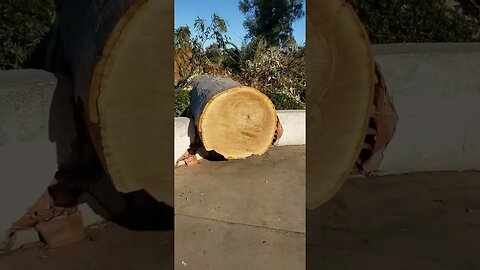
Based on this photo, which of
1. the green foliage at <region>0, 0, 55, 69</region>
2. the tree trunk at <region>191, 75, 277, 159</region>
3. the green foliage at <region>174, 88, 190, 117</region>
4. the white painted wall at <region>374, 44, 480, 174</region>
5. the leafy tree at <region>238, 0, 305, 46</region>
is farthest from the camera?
the white painted wall at <region>374, 44, 480, 174</region>

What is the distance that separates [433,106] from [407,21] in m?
0.83

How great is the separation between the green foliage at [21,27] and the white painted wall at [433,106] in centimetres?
184

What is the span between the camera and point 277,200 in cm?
86

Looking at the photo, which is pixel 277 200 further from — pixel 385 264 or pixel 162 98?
pixel 385 264

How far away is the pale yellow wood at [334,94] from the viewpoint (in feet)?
3.28

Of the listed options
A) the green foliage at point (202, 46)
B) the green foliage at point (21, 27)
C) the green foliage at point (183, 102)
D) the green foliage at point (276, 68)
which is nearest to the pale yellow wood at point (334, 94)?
the green foliage at point (276, 68)

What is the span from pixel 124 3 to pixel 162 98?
0.65 m

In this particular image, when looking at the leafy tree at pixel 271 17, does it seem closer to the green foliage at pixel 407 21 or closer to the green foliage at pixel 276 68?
the green foliage at pixel 276 68

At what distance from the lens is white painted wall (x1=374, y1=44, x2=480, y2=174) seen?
3.21 m

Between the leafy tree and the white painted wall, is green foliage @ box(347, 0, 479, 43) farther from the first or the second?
the leafy tree

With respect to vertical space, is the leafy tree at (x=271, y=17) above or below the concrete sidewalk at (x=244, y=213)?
above

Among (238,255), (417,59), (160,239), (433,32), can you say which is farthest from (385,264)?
(433,32)

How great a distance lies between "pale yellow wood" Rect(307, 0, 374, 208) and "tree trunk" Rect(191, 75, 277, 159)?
0.33ft

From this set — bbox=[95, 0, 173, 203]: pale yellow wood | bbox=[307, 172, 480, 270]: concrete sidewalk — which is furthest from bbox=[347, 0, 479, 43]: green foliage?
bbox=[95, 0, 173, 203]: pale yellow wood
